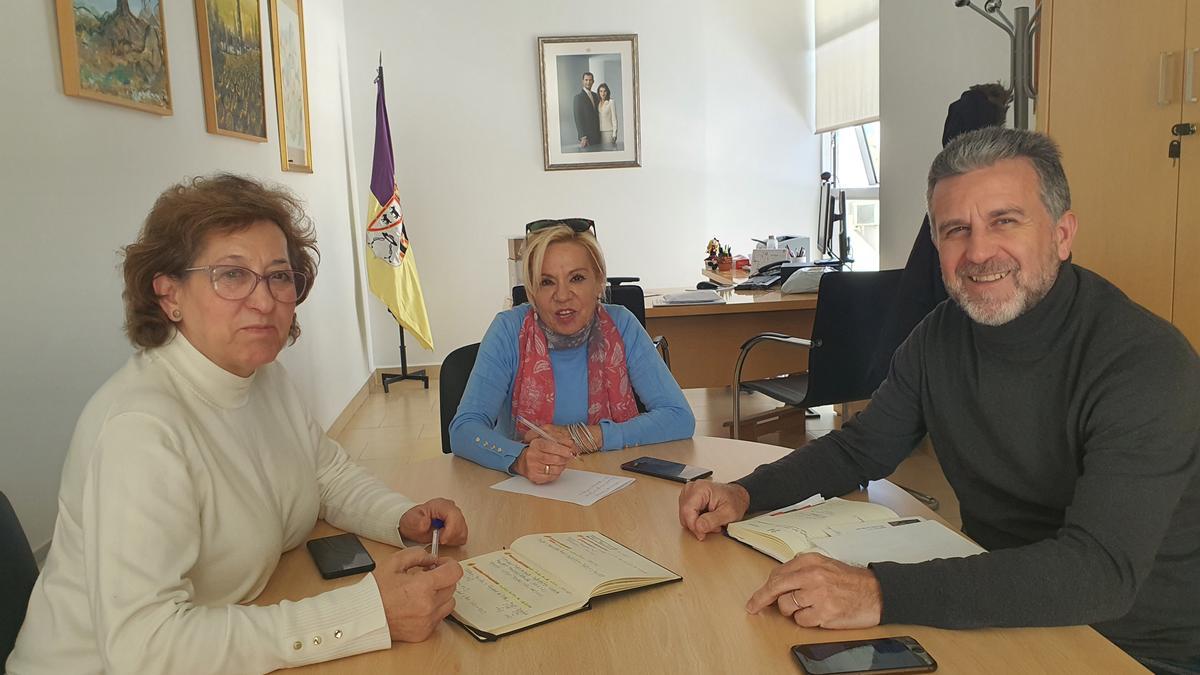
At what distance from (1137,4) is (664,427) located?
68.7 inches

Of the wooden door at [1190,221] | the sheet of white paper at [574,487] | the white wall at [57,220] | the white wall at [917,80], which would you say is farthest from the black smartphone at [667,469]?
the white wall at [917,80]

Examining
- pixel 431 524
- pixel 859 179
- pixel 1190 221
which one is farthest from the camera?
pixel 859 179

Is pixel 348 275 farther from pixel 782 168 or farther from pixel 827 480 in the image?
pixel 827 480

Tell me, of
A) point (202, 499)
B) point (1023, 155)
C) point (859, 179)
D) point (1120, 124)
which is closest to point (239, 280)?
point (202, 499)

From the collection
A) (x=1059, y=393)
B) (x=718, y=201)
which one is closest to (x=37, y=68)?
(x=1059, y=393)

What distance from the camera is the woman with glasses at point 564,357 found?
2.33 metres

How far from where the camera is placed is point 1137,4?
2.47 metres

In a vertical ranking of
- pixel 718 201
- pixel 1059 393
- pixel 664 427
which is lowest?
pixel 664 427

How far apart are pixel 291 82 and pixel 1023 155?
4.01m

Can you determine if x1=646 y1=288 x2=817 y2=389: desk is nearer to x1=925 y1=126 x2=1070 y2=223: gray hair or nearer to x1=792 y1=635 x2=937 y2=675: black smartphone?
x1=925 y1=126 x2=1070 y2=223: gray hair

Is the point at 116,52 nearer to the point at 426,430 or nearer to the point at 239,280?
the point at 239,280

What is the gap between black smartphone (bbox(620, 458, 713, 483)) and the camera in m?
1.81

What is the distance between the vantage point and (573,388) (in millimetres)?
2371

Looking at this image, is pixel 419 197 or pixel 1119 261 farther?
pixel 419 197
